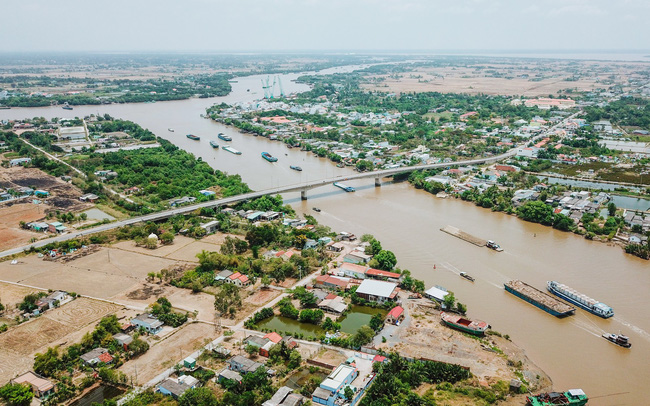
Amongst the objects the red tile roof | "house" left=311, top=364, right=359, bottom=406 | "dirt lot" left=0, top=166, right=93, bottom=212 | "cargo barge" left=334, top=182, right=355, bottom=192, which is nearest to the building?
"dirt lot" left=0, top=166, right=93, bottom=212

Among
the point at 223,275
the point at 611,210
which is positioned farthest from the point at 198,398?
the point at 611,210

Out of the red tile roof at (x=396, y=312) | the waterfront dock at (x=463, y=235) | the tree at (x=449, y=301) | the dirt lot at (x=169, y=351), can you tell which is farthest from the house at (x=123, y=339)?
the waterfront dock at (x=463, y=235)

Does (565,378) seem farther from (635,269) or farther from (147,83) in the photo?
(147,83)

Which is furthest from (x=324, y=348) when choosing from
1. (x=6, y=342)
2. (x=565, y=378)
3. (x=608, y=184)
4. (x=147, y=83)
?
(x=147, y=83)

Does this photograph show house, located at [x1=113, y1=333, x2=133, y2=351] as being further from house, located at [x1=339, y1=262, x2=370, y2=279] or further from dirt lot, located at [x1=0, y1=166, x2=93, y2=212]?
dirt lot, located at [x1=0, y1=166, x2=93, y2=212]

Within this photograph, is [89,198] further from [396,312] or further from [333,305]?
[396,312]

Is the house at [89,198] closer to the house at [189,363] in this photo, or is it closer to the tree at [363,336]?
the house at [189,363]
